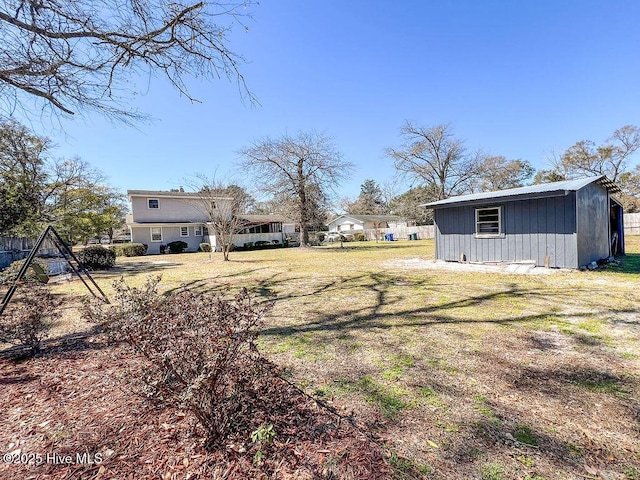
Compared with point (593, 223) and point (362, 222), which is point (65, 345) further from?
point (362, 222)

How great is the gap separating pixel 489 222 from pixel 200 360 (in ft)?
35.3

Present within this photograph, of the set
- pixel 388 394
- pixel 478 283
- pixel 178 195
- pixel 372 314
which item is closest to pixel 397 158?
pixel 178 195

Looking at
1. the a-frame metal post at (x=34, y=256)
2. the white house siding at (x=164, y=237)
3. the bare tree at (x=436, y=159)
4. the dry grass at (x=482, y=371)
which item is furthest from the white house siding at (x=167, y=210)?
the dry grass at (x=482, y=371)

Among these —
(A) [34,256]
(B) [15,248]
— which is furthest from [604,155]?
(B) [15,248]

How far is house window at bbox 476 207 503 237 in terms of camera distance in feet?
32.7

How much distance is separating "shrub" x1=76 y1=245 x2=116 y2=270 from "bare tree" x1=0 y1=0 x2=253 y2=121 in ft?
32.9

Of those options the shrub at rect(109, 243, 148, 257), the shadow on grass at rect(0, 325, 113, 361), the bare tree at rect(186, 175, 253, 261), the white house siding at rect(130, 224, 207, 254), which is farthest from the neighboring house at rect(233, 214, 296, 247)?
the shadow on grass at rect(0, 325, 113, 361)

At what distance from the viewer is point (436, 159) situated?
30047 millimetres

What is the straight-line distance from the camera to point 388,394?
2551 mm

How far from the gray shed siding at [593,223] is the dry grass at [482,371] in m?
2.88

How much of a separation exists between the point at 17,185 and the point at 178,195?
44.3 ft

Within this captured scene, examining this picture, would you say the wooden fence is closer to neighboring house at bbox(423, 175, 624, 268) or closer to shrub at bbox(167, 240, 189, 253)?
shrub at bbox(167, 240, 189, 253)

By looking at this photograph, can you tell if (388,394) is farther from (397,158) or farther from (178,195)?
(397,158)

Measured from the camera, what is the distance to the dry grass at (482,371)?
72.6 inches
